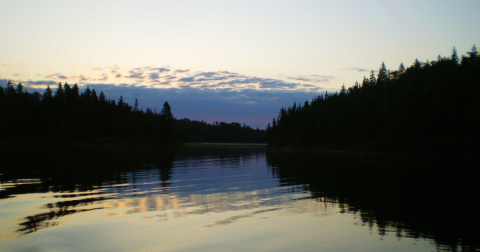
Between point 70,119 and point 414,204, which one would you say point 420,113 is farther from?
point 70,119

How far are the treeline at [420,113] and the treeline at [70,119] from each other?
6845 cm

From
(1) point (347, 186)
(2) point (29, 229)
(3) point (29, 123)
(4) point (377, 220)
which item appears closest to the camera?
(2) point (29, 229)

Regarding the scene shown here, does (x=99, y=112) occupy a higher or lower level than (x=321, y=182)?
higher

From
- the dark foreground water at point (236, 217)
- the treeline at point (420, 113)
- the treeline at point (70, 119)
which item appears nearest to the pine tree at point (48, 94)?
the treeline at point (70, 119)

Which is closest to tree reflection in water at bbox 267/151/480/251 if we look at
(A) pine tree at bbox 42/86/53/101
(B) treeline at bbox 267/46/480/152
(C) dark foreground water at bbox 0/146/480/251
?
(C) dark foreground water at bbox 0/146/480/251

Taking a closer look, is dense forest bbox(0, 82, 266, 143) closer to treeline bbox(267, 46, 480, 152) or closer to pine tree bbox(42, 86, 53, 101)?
pine tree bbox(42, 86, 53, 101)

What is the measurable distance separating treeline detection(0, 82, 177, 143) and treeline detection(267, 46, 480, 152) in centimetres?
6845

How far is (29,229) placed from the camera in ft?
33.8

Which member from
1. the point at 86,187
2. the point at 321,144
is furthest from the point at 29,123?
the point at 86,187

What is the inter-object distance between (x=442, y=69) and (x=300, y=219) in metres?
63.7

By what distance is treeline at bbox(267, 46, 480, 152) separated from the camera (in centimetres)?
5428

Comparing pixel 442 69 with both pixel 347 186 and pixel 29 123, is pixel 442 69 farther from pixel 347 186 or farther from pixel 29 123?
pixel 29 123

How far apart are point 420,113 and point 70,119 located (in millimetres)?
105867

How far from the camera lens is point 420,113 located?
6462cm
